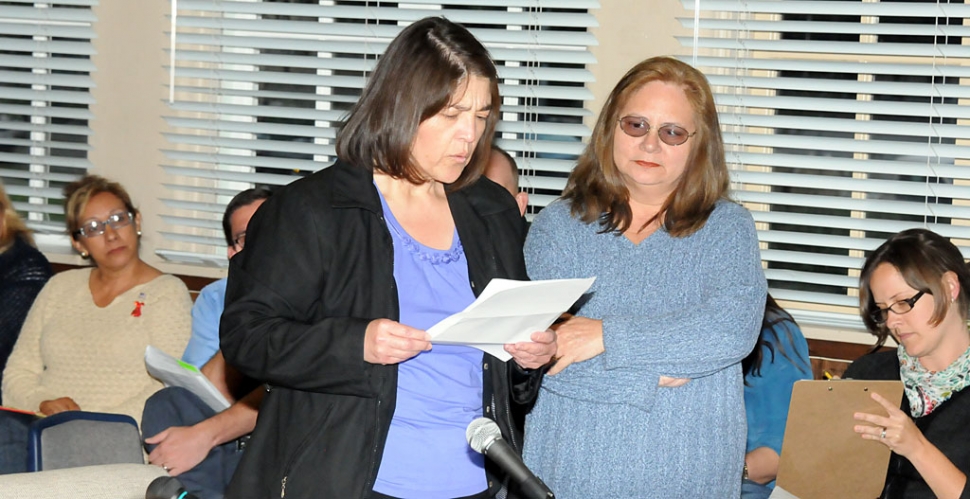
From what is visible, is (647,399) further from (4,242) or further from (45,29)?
(45,29)

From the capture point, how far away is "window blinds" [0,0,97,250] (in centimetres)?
459

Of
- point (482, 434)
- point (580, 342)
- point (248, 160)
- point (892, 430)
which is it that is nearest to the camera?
point (482, 434)

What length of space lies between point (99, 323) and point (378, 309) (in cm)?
247

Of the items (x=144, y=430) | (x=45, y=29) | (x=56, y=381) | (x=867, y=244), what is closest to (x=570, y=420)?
(x=144, y=430)

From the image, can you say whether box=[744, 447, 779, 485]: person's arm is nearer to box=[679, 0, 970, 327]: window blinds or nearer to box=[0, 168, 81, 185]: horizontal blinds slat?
box=[679, 0, 970, 327]: window blinds

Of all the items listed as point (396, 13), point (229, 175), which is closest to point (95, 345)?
point (229, 175)

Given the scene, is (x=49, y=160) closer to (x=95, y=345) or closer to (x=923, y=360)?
(x=95, y=345)

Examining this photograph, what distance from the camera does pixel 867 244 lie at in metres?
3.63

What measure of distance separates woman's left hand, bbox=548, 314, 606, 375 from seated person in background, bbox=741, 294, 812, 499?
104 centimetres

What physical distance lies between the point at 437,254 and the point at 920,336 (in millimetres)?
1590

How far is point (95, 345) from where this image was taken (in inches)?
152

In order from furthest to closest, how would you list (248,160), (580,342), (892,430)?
(248,160)
(892,430)
(580,342)

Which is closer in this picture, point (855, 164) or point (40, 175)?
point (855, 164)

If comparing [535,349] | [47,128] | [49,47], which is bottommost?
[535,349]
